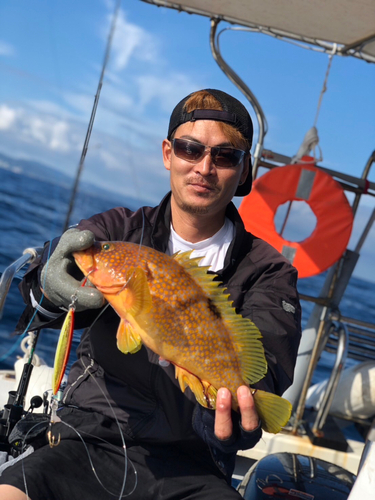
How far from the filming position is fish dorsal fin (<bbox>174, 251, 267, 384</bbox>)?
2.11 metres

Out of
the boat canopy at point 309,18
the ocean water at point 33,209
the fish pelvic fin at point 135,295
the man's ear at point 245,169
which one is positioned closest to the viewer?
the ocean water at point 33,209

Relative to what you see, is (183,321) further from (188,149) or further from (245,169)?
(245,169)

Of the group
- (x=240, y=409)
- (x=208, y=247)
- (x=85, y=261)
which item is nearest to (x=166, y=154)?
(x=208, y=247)

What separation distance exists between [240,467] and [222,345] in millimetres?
3282

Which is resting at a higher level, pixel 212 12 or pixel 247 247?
pixel 212 12

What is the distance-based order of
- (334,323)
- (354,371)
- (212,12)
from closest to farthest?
(212,12) → (334,323) → (354,371)

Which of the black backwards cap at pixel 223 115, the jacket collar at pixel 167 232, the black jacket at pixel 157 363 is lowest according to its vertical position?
the black jacket at pixel 157 363

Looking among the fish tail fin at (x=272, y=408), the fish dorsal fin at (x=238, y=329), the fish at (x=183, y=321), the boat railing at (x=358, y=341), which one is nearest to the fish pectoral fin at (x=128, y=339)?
the fish at (x=183, y=321)

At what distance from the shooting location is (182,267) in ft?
6.99

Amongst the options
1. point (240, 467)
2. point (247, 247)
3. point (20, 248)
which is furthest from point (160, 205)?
point (240, 467)

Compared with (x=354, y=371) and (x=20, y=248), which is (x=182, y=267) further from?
(x=354, y=371)

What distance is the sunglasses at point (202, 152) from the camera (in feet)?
8.48

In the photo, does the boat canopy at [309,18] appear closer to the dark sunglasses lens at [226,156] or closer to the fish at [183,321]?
the dark sunglasses lens at [226,156]

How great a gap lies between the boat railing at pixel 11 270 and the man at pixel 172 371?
247 mm
